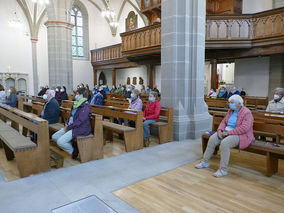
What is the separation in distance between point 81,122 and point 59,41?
10169 millimetres

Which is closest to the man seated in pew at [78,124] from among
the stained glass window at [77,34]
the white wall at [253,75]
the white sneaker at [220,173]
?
the white sneaker at [220,173]

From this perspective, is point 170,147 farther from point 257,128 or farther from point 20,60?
point 20,60

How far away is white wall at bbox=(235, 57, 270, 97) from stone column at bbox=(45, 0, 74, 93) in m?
9.85

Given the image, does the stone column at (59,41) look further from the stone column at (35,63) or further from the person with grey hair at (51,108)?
the person with grey hair at (51,108)

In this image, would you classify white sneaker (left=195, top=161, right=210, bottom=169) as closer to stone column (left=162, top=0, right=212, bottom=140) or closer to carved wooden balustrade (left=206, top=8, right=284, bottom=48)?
stone column (left=162, top=0, right=212, bottom=140)

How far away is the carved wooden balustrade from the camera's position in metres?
9.36

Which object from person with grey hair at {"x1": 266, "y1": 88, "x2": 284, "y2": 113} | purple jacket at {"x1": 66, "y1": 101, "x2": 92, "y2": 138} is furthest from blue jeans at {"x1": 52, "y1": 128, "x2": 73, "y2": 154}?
person with grey hair at {"x1": 266, "y1": 88, "x2": 284, "y2": 113}

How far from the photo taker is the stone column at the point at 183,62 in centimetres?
582

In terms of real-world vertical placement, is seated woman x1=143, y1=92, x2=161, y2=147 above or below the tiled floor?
above

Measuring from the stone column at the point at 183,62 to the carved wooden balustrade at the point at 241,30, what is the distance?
457cm

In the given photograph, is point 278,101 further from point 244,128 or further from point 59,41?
point 59,41

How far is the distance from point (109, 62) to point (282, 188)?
632 inches

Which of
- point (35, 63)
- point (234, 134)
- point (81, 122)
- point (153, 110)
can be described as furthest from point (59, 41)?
point (234, 134)

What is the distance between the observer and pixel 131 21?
20.4 meters
